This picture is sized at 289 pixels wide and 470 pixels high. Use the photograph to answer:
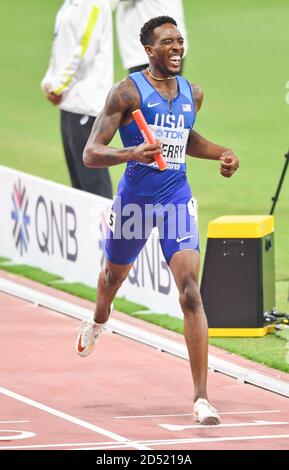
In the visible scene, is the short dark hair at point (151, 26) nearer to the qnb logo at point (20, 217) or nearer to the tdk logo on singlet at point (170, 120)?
the tdk logo on singlet at point (170, 120)

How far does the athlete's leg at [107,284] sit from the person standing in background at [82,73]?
3.89m

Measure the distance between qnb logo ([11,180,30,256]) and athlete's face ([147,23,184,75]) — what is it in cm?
518

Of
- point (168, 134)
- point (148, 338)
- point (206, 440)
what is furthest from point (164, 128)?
point (148, 338)

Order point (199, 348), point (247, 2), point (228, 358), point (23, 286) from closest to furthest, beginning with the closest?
point (199, 348) < point (228, 358) < point (23, 286) < point (247, 2)

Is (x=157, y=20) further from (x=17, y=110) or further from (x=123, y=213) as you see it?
(x=17, y=110)

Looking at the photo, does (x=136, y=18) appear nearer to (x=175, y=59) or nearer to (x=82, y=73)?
(x=82, y=73)

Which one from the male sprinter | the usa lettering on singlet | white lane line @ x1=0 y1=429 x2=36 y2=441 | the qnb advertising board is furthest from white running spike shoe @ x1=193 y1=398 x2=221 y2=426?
the qnb advertising board

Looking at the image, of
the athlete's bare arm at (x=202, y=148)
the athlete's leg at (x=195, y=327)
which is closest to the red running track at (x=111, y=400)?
the athlete's leg at (x=195, y=327)

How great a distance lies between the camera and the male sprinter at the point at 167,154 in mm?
10812

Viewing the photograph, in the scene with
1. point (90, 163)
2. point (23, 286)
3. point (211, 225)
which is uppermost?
point (90, 163)
